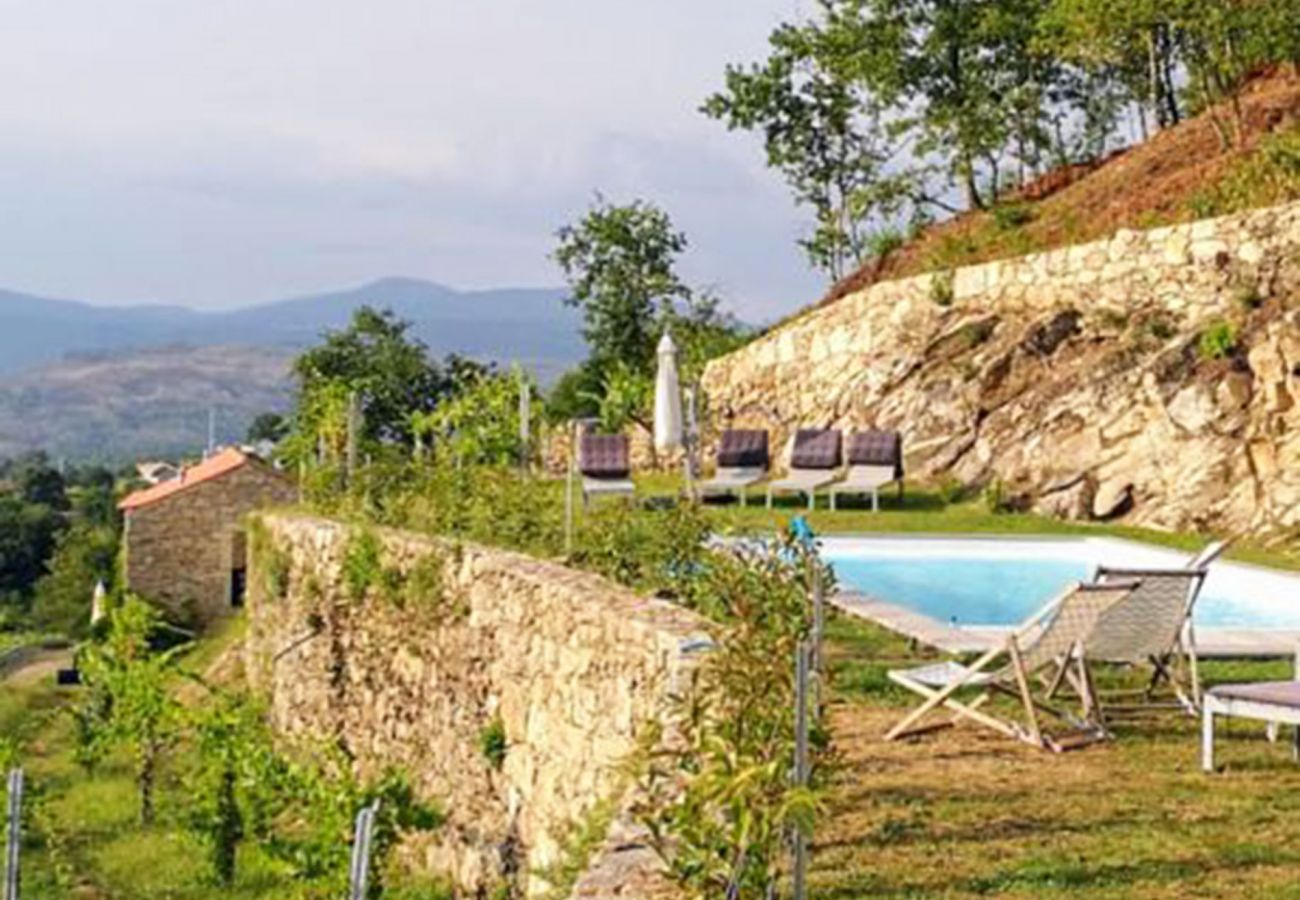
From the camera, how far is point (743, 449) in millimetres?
21656

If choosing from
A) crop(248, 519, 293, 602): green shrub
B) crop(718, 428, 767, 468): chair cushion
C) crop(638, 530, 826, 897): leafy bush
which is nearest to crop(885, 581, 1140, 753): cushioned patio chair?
crop(638, 530, 826, 897): leafy bush

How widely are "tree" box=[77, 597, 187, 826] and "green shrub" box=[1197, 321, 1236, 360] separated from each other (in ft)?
37.4

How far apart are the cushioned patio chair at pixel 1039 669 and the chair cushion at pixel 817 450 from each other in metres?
13.5

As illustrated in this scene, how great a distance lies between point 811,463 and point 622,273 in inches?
586

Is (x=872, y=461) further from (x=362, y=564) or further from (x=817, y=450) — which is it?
(x=362, y=564)

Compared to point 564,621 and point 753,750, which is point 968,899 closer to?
point 753,750

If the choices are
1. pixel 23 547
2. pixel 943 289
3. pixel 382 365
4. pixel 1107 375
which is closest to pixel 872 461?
pixel 1107 375

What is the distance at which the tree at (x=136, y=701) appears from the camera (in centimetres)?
1528

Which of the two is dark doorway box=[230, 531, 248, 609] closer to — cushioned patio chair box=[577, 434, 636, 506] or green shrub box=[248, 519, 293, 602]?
cushioned patio chair box=[577, 434, 636, 506]

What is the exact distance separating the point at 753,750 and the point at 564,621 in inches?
169

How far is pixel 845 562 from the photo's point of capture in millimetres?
16078

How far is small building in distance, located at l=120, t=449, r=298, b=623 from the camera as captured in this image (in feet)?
101

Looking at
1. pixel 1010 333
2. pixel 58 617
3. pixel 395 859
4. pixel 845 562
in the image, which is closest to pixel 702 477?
pixel 1010 333

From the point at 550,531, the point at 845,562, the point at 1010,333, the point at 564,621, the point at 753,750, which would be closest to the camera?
the point at 753,750
